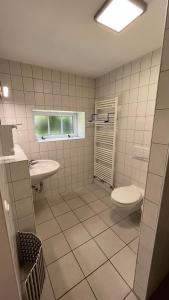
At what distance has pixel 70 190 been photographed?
8.46 ft

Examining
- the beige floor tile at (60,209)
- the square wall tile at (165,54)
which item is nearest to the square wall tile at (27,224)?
the beige floor tile at (60,209)

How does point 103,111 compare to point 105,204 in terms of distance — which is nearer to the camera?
point 105,204

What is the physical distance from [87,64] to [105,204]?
83.8 inches

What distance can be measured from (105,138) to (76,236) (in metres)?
1.52

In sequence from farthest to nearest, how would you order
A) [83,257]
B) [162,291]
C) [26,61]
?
[26,61] → [83,257] → [162,291]

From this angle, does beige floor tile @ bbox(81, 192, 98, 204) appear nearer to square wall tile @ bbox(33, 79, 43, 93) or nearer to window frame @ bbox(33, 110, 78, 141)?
window frame @ bbox(33, 110, 78, 141)

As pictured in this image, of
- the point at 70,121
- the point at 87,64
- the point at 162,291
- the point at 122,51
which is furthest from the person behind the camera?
the point at 70,121

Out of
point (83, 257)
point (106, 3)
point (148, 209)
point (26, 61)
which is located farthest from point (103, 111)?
point (83, 257)

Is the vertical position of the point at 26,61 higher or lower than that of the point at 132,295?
higher

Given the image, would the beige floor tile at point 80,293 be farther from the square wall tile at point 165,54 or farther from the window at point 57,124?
the window at point 57,124

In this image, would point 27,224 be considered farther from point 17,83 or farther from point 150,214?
point 17,83

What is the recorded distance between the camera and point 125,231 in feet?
5.52

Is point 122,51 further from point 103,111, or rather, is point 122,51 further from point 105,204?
point 105,204

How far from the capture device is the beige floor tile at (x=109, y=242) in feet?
4.68
